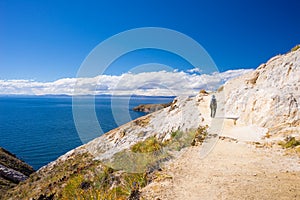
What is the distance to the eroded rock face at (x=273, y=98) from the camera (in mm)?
13703

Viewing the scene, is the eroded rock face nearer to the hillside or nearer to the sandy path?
the hillside

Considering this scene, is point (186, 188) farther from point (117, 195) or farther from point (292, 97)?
point (292, 97)

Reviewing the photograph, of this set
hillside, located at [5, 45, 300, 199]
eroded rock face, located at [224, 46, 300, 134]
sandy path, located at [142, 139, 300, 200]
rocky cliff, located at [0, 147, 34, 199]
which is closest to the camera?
sandy path, located at [142, 139, 300, 200]

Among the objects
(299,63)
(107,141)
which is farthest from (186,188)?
(107,141)

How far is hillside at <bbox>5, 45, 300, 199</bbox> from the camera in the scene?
7465mm

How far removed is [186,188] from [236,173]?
233 cm

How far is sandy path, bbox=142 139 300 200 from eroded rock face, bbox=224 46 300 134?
12.0 ft

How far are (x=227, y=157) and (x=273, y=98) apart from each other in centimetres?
727

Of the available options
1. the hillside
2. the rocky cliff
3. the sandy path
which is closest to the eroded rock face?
the hillside

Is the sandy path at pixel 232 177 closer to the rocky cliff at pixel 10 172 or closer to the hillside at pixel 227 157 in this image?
the hillside at pixel 227 157

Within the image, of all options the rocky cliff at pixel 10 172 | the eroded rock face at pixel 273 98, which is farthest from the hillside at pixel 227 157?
the rocky cliff at pixel 10 172

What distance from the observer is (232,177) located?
8125 millimetres

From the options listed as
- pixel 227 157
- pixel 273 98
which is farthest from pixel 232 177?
pixel 273 98

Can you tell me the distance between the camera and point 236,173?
852cm
